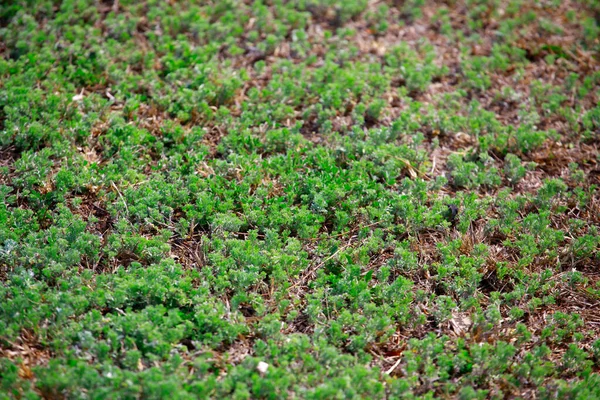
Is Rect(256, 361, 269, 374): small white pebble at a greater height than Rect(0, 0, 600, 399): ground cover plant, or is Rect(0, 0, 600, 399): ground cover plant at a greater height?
Rect(0, 0, 600, 399): ground cover plant

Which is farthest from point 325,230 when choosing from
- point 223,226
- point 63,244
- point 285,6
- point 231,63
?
point 285,6

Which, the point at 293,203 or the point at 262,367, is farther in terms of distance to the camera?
the point at 293,203

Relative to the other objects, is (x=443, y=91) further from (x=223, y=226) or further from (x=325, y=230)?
(x=223, y=226)

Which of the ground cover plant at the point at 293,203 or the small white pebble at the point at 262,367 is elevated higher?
the ground cover plant at the point at 293,203

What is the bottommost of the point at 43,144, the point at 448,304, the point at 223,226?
the point at 448,304
